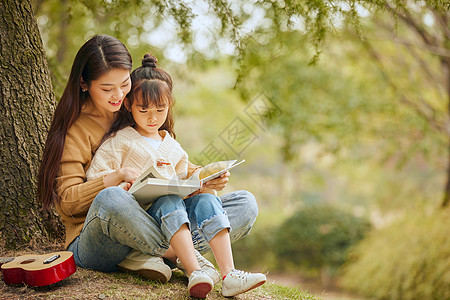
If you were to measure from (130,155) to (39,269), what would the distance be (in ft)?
1.94

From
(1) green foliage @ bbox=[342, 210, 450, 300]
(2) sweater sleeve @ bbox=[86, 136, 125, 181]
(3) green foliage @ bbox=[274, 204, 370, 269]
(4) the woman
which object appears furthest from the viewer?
(3) green foliage @ bbox=[274, 204, 370, 269]

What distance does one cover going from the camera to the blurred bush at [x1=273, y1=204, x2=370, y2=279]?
7.20m

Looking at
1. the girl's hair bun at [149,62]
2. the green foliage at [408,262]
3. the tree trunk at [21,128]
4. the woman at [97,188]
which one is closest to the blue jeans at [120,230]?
the woman at [97,188]

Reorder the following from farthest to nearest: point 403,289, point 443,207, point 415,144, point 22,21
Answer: point 415,144
point 443,207
point 403,289
point 22,21

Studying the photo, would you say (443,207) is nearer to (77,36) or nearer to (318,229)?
(318,229)

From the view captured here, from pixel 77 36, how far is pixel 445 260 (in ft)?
16.9

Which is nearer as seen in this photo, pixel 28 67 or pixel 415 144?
pixel 28 67

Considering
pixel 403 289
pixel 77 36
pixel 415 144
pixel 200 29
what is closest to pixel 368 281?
pixel 403 289

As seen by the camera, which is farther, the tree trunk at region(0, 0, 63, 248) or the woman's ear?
the tree trunk at region(0, 0, 63, 248)

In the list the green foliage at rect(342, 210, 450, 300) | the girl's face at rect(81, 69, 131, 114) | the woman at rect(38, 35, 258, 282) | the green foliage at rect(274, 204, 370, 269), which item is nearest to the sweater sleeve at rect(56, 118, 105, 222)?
the woman at rect(38, 35, 258, 282)

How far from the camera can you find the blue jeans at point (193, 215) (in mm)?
1801

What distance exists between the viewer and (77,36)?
5691 millimetres

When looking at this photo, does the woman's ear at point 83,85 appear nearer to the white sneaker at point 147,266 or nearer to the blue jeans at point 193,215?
the blue jeans at point 193,215

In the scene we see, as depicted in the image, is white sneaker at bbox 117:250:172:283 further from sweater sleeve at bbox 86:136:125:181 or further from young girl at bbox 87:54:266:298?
sweater sleeve at bbox 86:136:125:181
